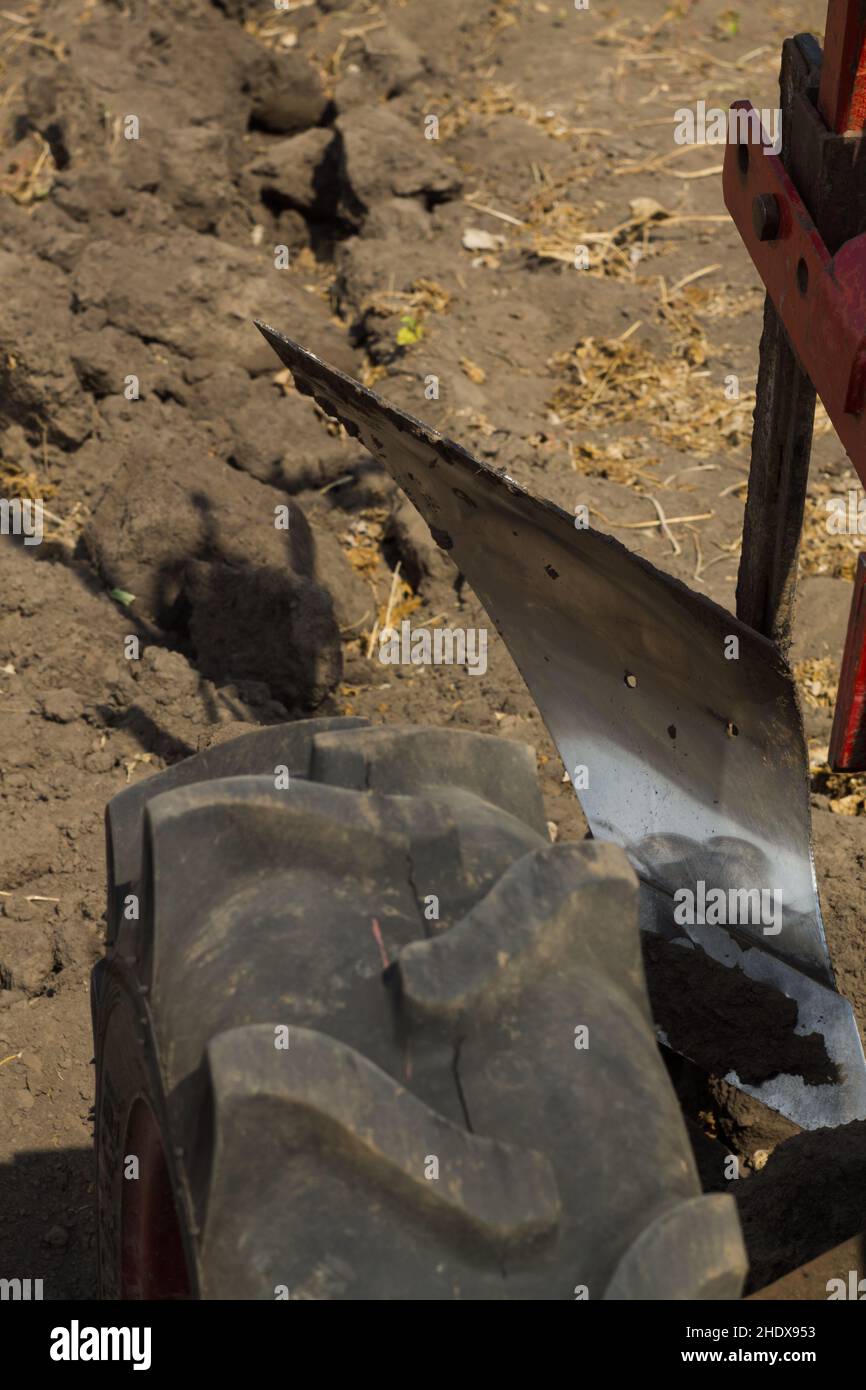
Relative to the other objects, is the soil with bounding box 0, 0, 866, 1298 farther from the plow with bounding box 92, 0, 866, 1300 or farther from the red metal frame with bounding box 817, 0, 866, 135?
the red metal frame with bounding box 817, 0, 866, 135

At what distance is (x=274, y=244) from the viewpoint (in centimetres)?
652

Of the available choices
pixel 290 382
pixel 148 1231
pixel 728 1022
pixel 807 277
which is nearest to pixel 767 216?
pixel 807 277

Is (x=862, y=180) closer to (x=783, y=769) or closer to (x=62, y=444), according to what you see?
(x=783, y=769)

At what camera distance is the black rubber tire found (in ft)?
4.85

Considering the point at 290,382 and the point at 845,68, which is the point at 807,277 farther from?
the point at 290,382

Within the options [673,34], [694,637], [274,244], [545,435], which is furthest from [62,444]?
[673,34]

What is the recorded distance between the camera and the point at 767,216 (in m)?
2.19

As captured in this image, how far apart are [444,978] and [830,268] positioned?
1091mm

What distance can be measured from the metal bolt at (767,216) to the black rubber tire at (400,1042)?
34.7 inches

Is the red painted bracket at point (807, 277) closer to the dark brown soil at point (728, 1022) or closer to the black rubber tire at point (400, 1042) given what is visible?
the black rubber tire at point (400, 1042)

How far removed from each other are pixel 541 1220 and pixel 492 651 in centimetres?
290

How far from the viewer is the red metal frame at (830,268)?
190 cm

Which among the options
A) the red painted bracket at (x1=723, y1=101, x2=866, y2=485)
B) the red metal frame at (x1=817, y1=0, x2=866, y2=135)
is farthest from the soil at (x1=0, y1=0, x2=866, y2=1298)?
the red metal frame at (x1=817, y1=0, x2=866, y2=135)

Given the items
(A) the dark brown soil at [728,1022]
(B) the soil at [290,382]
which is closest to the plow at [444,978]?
(A) the dark brown soil at [728,1022]
